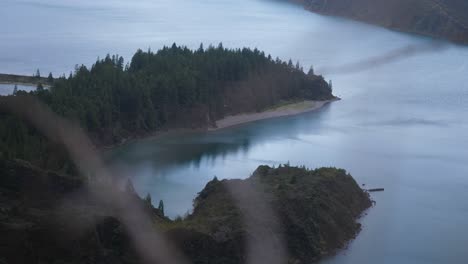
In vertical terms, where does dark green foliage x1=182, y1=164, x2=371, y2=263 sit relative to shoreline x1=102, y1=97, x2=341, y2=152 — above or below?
below

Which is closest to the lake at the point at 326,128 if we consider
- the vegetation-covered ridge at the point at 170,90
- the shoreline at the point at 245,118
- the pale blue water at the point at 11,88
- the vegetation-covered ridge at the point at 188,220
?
the shoreline at the point at 245,118

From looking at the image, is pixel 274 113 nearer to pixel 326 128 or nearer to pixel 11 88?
pixel 326 128

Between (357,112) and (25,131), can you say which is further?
(357,112)

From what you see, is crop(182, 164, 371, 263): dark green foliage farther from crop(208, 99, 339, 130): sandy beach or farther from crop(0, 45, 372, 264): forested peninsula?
crop(208, 99, 339, 130): sandy beach

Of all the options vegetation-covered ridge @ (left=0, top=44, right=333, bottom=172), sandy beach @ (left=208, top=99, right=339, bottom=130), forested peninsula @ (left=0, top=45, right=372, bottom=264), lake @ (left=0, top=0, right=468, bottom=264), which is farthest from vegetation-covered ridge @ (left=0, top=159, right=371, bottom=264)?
sandy beach @ (left=208, top=99, right=339, bottom=130)

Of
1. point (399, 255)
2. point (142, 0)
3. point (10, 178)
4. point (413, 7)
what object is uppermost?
point (142, 0)

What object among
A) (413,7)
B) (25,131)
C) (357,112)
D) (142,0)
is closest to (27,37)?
(142,0)

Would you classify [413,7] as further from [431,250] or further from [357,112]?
[357,112]
